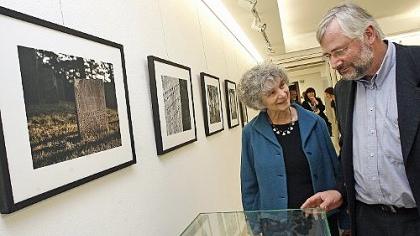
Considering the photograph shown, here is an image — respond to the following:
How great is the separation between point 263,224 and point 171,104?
831 millimetres

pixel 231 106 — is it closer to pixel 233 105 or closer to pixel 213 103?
pixel 233 105

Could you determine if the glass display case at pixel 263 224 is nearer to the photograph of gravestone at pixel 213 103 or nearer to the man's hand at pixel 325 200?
the man's hand at pixel 325 200

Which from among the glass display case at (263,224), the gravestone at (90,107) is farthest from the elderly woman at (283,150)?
the gravestone at (90,107)

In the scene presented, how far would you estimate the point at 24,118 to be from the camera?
0.96 meters

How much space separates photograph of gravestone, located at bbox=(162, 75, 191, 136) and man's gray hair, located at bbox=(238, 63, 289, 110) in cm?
41

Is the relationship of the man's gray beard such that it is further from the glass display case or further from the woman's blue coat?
the glass display case

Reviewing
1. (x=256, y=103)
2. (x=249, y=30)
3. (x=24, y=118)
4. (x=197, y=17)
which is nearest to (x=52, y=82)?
(x=24, y=118)

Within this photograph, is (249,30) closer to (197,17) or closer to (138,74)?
(197,17)

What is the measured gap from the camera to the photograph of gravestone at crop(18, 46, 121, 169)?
39.2 inches

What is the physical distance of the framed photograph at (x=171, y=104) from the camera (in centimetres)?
185

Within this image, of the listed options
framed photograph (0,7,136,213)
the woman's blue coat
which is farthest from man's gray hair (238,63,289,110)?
framed photograph (0,7,136,213)

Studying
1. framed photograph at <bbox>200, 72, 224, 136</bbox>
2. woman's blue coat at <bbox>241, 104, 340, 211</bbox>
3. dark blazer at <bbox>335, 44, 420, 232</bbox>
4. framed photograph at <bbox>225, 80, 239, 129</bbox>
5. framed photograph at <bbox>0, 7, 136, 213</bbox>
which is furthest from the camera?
framed photograph at <bbox>225, 80, 239, 129</bbox>

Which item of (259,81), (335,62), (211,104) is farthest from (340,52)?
(211,104)

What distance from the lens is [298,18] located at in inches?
274
